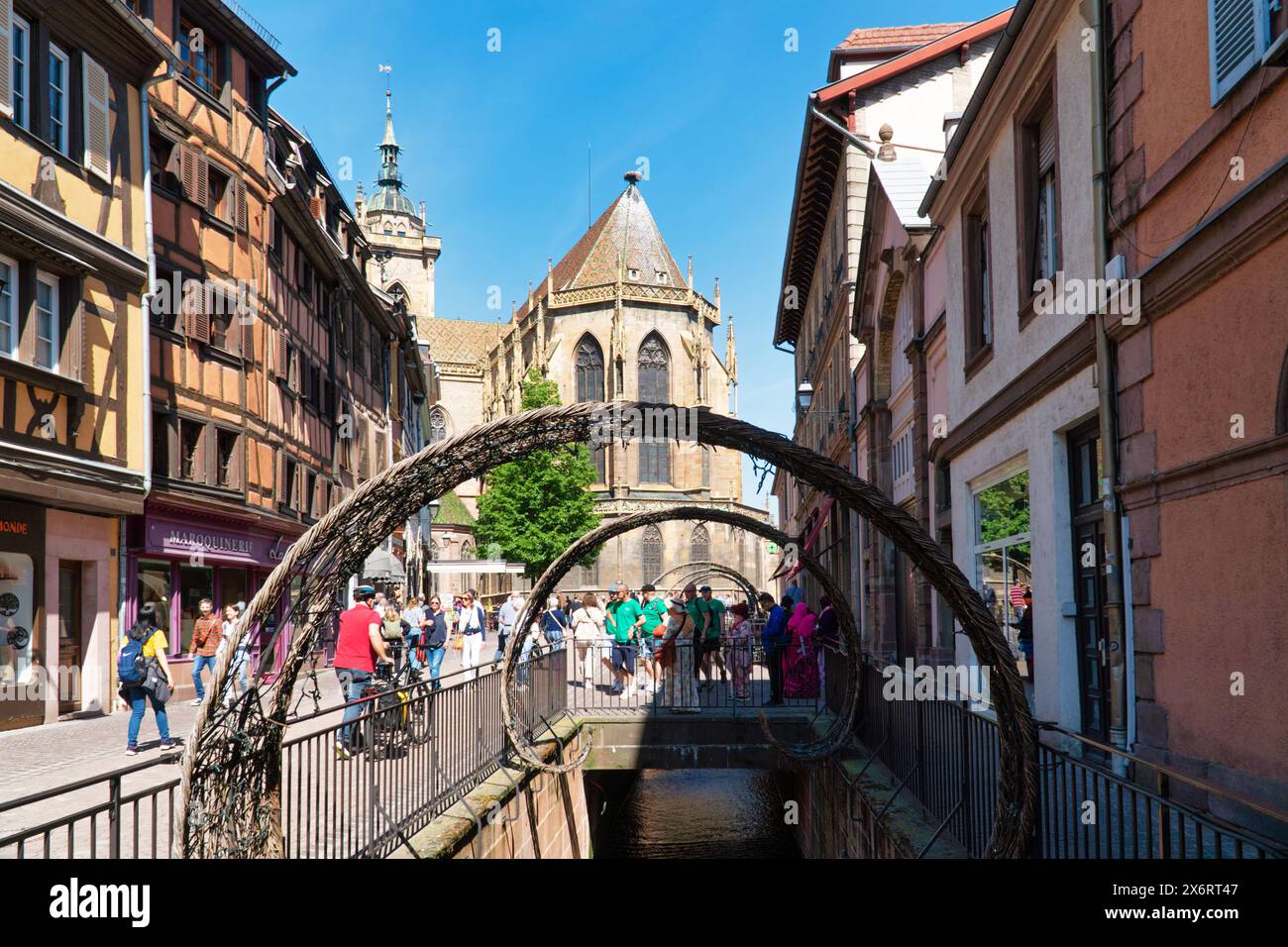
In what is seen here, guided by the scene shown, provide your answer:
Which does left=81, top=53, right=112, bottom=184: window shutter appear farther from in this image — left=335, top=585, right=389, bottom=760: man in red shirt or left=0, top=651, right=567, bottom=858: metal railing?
left=0, top=651, right=567, bottom=858: metal railing

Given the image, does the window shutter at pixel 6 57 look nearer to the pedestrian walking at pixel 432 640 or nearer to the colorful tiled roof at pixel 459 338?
the pedestrian walking at pixel 432 640

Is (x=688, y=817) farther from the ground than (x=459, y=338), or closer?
closer

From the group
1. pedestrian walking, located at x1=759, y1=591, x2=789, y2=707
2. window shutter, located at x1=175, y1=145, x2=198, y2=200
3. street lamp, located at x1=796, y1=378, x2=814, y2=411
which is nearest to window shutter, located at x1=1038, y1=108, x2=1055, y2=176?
pedestrian walking, located at x1=759, y1=591, x2=789, y2=707

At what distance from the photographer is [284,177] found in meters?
27.7

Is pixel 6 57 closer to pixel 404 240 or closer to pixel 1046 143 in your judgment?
pixel 1046 143

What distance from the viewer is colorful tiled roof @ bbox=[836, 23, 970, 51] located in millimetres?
31922

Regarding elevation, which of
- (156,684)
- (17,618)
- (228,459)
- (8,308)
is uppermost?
(8,308)

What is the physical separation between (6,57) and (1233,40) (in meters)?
14.4

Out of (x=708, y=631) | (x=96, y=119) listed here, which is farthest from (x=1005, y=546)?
(x=96, y=119)

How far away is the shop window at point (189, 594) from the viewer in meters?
22.1

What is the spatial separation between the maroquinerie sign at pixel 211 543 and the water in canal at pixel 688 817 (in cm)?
689

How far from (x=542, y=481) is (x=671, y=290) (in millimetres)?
21227

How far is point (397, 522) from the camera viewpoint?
689 centimetres

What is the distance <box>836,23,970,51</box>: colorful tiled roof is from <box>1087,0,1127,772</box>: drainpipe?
22916 mm
